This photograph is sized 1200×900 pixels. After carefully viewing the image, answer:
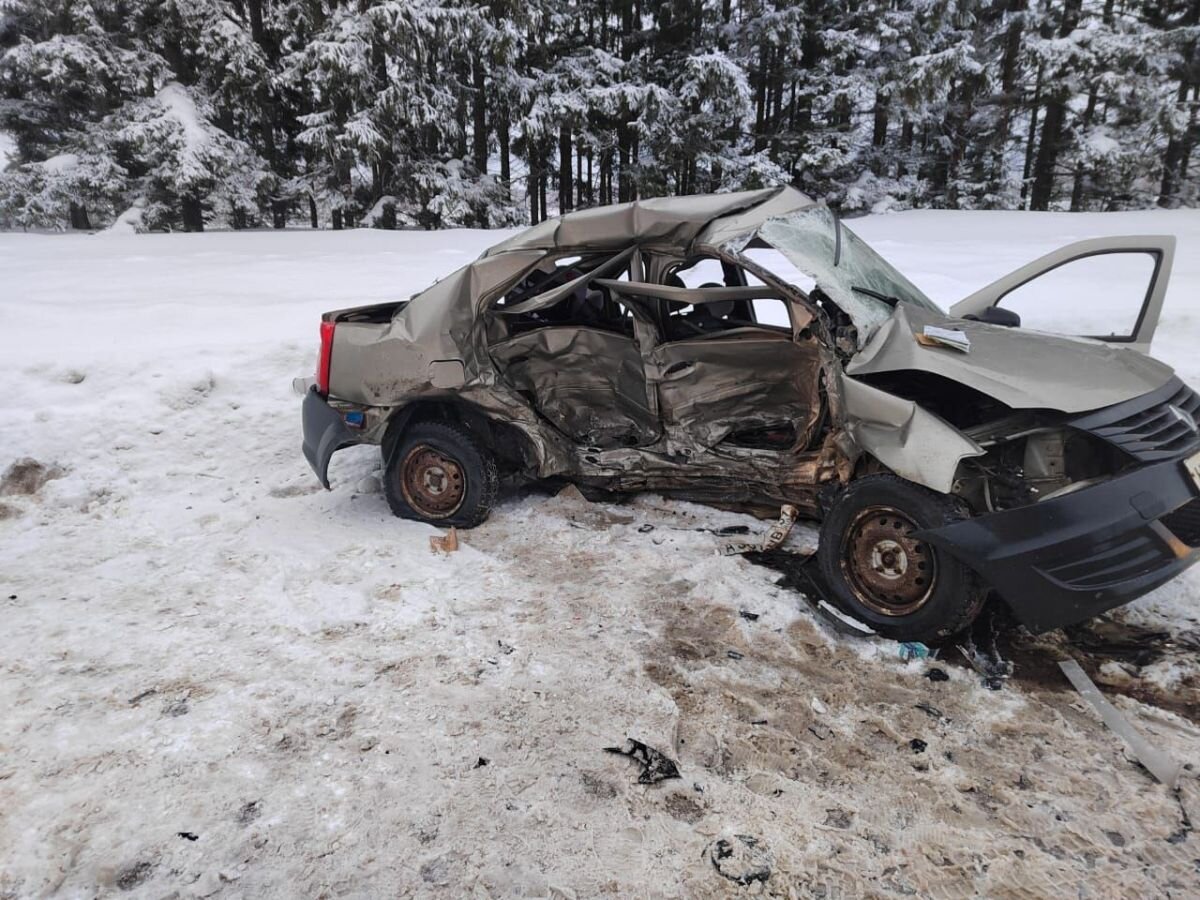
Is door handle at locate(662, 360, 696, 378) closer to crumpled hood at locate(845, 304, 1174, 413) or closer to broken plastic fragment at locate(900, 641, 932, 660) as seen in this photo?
crumpled hood at locate(845, 304, 1174, 413)

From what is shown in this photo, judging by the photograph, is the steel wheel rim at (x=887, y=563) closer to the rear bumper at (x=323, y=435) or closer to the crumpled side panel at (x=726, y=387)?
the crumpled side panel at (x=726, y=387)

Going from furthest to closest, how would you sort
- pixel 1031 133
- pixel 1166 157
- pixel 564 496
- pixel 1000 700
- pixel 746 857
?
pixel 1031 133 < pixel 1166 157 < pixel 564 496 < pixel 1000 700 < pixel 746 857

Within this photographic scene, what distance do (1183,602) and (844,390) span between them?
1.89 meters

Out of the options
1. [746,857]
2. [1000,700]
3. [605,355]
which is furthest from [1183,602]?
[605,355]

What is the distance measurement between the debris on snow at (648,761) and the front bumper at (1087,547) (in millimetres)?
1382

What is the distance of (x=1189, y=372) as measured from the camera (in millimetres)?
5910

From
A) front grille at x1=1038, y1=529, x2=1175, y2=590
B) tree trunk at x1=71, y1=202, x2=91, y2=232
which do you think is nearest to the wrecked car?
front grille at x1=1038, y1=529, x2=1175, y2=590

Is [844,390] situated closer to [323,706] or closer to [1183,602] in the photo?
[1183,602]

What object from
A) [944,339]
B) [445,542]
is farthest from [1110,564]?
[445,542]

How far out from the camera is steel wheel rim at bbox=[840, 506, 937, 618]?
9.73 ft

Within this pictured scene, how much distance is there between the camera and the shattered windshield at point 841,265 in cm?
335

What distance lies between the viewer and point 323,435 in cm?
450

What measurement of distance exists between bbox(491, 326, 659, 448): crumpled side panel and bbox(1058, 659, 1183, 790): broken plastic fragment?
7.90 feet

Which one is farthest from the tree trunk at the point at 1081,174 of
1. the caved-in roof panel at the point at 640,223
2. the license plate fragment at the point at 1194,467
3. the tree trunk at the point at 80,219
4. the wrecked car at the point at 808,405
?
the tree trunk at the point at 80,219
